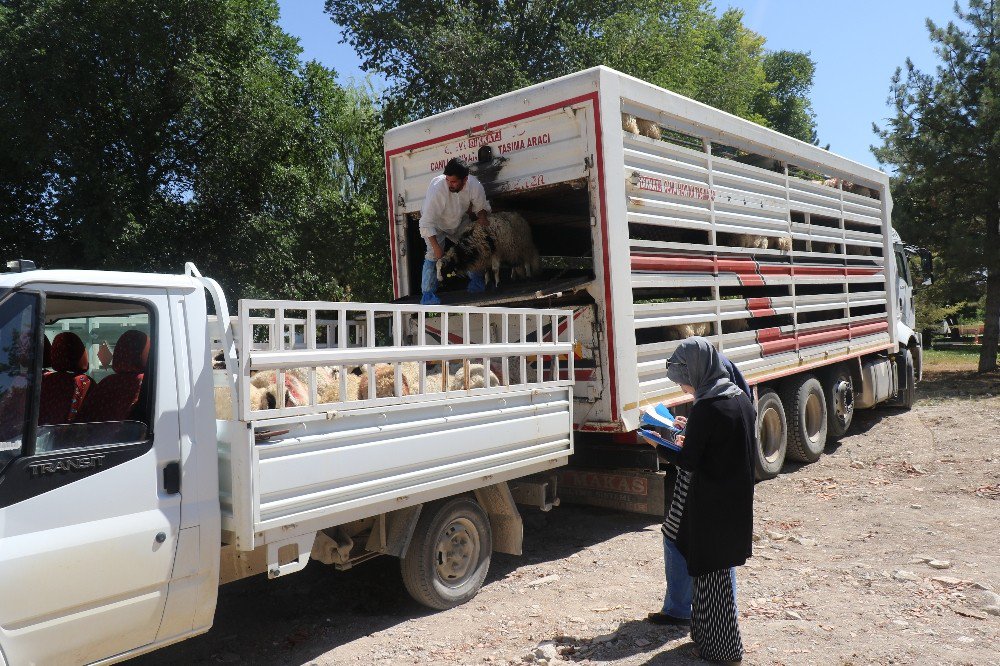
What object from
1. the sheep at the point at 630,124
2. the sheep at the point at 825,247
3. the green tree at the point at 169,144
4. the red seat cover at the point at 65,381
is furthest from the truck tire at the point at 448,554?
the green tree at the point at 169,144

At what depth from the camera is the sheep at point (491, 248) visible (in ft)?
21.1

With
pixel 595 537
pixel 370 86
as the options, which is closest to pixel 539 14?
pixel 370 86

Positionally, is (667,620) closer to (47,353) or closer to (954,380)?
(47,353)

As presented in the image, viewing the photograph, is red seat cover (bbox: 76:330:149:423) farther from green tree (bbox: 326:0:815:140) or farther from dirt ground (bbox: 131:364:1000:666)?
green tree (bbox: 326:0:815:140)

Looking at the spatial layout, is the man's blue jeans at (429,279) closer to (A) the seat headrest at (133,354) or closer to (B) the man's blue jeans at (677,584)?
(B) the man's blue jeans at (677,584)

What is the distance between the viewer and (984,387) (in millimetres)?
15359

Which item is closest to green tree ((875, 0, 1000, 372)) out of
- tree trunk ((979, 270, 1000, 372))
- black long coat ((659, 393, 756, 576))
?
tree trunk ((979, 270, 1000, 372))

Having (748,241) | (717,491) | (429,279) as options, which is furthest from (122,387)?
(748,241)

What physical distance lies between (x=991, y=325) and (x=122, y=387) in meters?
18.9

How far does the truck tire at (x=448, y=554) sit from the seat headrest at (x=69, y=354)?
1.98m

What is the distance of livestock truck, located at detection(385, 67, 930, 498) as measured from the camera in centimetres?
566

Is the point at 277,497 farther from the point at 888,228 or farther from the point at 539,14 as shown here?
the point at 539,14

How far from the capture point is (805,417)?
28.8ft

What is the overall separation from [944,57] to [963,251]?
4.53 m
